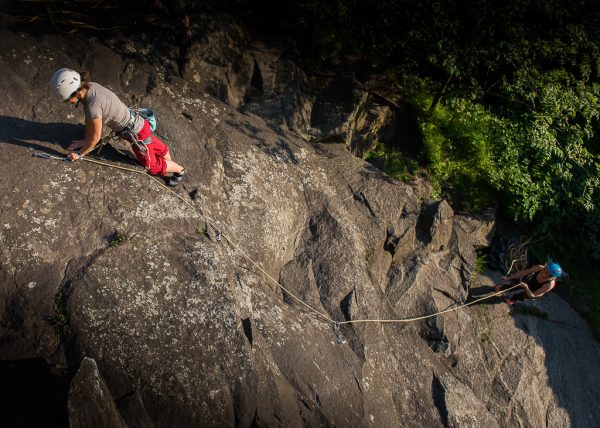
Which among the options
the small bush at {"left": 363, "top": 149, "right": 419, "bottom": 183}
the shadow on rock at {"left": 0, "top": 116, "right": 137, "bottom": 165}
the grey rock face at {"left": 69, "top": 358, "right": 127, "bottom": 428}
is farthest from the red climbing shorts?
the small bush at {"left": 363, "top": 149, "right": 419, "bottom": 183}

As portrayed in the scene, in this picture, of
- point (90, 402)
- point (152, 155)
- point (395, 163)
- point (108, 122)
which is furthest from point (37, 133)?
point (395, 163)

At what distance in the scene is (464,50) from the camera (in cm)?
809

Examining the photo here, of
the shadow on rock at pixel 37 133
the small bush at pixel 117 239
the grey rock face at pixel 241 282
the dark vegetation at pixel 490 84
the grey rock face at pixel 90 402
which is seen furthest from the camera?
the dark vegetation at pixel 490 84

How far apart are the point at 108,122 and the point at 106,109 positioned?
19 cm

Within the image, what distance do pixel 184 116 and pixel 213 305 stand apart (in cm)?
299

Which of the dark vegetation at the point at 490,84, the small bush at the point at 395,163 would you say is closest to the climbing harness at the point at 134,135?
the dark vegetation at the point at 490,84

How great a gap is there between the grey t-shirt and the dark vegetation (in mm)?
3702

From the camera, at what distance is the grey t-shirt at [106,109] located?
14.7 feet

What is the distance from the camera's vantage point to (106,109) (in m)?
4.61

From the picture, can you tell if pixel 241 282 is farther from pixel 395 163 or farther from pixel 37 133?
pixel 395 163

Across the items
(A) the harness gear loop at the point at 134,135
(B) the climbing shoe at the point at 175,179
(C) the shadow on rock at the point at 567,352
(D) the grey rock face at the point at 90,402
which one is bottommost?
(C) the shadow on rock at the point at 567,352

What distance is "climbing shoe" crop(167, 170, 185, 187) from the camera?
537 centimetres

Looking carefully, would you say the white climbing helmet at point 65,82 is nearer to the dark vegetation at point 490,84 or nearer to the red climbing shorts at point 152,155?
the red climbing shorts at point 152,155

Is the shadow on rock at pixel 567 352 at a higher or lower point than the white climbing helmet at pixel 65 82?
lower
